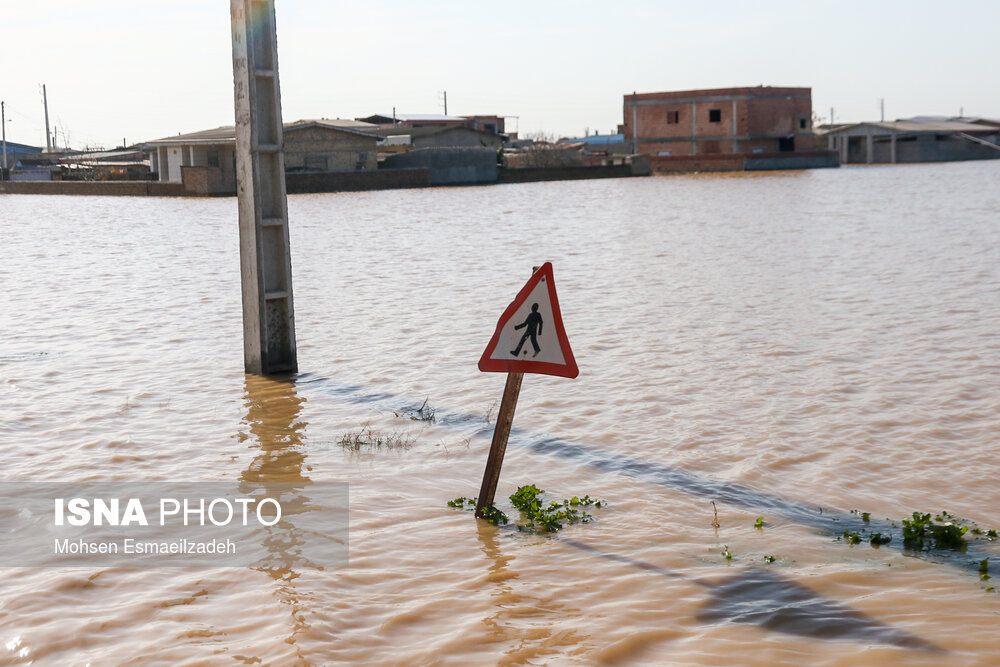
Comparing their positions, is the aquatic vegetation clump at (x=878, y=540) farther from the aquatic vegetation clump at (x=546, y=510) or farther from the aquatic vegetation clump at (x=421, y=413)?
the aquatic vegetation clump at (x=421, y=413)

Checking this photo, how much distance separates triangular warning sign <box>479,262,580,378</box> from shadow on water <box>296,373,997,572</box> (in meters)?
1.62

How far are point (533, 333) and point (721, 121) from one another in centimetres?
8198

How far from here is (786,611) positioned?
16.1 ft

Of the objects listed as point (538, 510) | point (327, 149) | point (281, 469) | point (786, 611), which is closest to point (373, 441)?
point (281, 469)

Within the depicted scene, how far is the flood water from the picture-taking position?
15.6 feet

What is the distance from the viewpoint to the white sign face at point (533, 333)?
5.71 metres

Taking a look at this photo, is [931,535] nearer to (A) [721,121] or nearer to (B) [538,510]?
(B) [538,510]

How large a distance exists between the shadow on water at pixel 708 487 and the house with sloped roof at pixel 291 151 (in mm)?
49039

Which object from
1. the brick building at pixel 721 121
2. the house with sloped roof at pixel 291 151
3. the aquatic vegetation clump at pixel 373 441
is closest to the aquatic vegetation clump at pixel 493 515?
the aquatic vegetation clump at pixel 373 441

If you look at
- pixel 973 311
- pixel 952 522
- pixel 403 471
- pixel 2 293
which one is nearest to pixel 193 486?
pixel 403 471

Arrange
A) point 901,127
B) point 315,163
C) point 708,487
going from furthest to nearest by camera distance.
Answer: point 901,127 → point 315,163 → point 708,487

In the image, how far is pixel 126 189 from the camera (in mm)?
59719

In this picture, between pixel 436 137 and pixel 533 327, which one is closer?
pixel 533 327

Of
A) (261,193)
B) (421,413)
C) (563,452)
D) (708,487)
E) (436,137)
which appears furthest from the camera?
(436,137)
